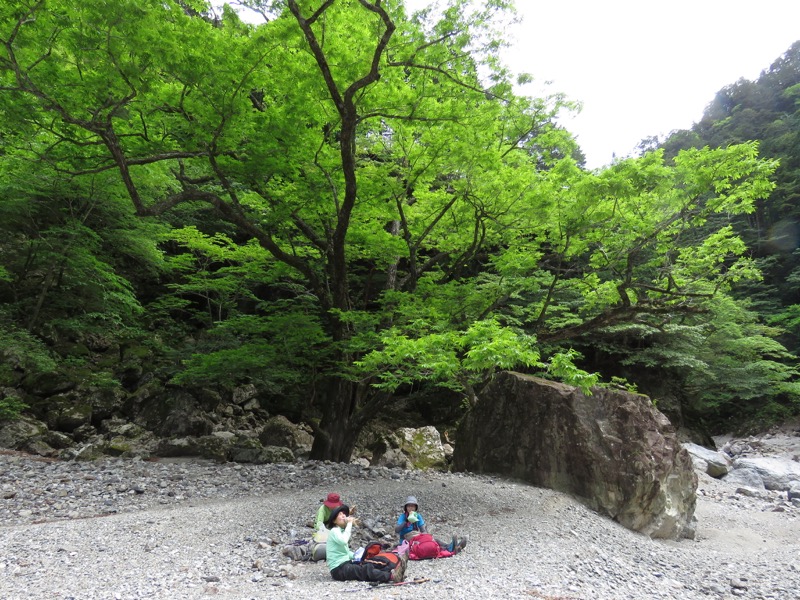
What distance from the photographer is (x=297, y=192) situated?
7879 mm

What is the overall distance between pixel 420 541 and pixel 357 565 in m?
0.96

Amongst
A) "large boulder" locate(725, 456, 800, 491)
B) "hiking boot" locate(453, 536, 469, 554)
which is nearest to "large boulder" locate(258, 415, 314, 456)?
"hiking boot" locate(453, 536, 469, 554)

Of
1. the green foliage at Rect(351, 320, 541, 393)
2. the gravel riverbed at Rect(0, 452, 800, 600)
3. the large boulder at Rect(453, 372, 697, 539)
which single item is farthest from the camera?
the large boulder at Rect(453, 372, 697, 539)

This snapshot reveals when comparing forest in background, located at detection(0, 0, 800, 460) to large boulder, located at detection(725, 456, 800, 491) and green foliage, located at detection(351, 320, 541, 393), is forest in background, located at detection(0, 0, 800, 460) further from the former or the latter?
large boulder, located at detection(725, 456, 800, 491)

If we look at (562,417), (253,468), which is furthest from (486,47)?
(253,468)

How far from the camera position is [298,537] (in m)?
5.55

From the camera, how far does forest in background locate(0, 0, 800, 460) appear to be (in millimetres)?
6234

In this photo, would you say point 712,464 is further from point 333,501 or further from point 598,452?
point 333,501

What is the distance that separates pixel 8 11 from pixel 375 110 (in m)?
4.75

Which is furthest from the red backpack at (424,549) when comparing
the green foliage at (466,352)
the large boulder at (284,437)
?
the large boulder at (284,437)

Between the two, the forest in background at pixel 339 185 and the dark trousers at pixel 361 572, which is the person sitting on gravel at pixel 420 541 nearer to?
the dark trousers at pixel 361 572

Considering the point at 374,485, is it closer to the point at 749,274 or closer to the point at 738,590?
the point at 738,590

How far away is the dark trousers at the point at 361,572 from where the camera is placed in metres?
4.20

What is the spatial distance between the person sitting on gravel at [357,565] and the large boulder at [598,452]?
4.53 metres
